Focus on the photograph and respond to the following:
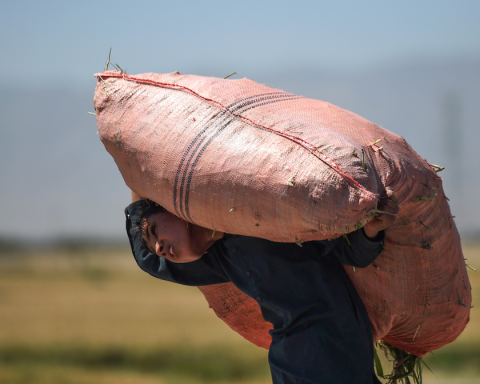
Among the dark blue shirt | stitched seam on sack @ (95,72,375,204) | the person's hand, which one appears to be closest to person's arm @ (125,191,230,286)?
the dark blue shirt

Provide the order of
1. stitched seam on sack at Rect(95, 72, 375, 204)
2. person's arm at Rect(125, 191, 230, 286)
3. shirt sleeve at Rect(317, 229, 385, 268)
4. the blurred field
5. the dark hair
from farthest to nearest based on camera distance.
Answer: the blurred field → person's arm at Rect(125, 191, 230, 286) → the dark hair → shirt sleeve at Rect(317, 229, 385, 268) → stitched seam on sack at Rect(95, 72, 375, 204)

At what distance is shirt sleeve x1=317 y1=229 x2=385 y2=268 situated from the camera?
138 centimetres

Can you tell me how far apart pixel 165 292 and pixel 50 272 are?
10.8 feet

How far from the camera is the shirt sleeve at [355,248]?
4.54 feet

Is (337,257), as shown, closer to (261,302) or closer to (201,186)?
(261,302)

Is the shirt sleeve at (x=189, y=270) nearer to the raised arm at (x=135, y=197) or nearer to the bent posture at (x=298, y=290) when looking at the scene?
the bent posture at (x=298, y=290)

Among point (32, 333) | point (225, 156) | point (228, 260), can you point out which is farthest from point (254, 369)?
point (225, 156)

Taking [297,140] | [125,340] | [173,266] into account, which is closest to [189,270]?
[173,266]

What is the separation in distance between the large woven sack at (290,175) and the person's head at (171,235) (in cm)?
12

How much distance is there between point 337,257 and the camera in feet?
5.22

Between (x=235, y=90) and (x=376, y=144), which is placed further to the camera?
(x=235, y=90)

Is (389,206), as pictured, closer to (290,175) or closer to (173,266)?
(290,175)

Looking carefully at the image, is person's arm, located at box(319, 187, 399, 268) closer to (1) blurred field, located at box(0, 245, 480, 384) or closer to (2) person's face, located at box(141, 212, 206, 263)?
(2) person's face, located at box(141, 212, 206, 263)

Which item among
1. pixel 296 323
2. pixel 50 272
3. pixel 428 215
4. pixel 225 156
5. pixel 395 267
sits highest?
pixel 225 156
